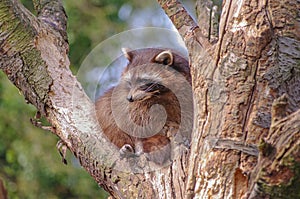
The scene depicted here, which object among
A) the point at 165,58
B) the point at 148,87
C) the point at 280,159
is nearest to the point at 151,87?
the point at 148,87

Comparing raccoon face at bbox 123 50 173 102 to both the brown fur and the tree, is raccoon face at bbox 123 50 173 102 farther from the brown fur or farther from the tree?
the tree

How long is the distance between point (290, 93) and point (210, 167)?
0.38 metres

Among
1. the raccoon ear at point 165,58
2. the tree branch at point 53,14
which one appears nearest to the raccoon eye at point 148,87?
the raccoon ear at point 165,58

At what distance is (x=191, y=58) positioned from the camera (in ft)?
8.48

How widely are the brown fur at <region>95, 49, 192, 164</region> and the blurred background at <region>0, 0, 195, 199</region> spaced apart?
3.06 m

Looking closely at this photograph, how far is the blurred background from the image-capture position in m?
6.91

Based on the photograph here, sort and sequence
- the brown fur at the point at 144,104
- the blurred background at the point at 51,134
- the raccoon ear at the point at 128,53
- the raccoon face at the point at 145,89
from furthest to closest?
1. the blurred background at the point at 51,134
2. the raccoon ear at the point at 128,53
3. the raccoon face at the point at 145,89
4. the brown fur at the point at 144,104

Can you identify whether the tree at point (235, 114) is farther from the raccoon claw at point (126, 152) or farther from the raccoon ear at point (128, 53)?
the raccoon ear at point (128, 53)

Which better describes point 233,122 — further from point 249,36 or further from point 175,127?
point 175,127

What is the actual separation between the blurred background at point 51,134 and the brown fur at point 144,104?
10.0 feet

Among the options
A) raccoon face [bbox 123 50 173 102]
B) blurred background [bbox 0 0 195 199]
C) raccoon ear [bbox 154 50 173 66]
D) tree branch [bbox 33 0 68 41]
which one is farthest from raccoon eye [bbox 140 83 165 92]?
blurred background [bbox 0 0 195 199]

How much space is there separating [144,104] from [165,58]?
296mm

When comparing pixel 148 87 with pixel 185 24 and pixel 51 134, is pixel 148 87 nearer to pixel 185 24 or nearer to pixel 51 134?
pixel 185 24

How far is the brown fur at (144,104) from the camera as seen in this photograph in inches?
132
